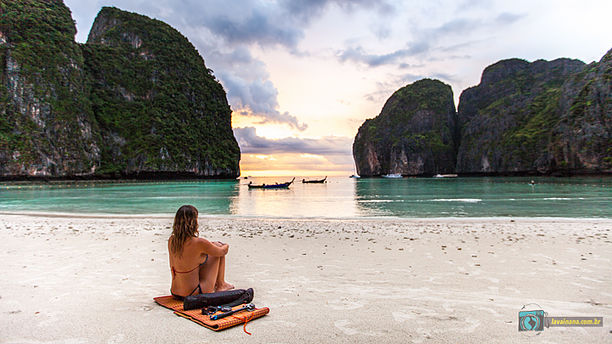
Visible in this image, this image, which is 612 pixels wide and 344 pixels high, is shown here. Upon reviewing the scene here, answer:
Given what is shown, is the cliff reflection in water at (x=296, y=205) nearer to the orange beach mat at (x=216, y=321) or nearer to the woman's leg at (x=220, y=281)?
the woman's leg at (x=220, y=281)

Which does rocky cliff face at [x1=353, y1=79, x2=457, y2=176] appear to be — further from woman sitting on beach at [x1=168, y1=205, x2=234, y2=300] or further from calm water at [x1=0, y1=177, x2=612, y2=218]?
woman sitting on beach at [x1=168, y1=205, x2=234, y2=300]

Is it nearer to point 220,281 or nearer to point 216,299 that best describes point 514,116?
point 220,281

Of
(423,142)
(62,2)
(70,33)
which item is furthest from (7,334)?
(423,142)

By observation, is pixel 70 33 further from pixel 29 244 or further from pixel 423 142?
pixel 423 142

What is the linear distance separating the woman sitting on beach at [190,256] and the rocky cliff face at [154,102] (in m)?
102

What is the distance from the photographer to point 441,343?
3.18 metres

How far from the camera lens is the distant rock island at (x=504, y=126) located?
255ft

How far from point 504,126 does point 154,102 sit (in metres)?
122

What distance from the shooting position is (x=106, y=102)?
10194cm

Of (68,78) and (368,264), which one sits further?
(68,78)

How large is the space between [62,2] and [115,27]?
20636 millimetres

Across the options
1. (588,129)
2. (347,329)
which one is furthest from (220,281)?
(588,129)

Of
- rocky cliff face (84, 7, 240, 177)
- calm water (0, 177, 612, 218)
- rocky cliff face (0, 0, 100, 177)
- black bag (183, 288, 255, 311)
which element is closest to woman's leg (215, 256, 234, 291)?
black bag (183, 288, 255, 311)

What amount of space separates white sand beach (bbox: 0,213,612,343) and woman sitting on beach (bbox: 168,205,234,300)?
412mm
